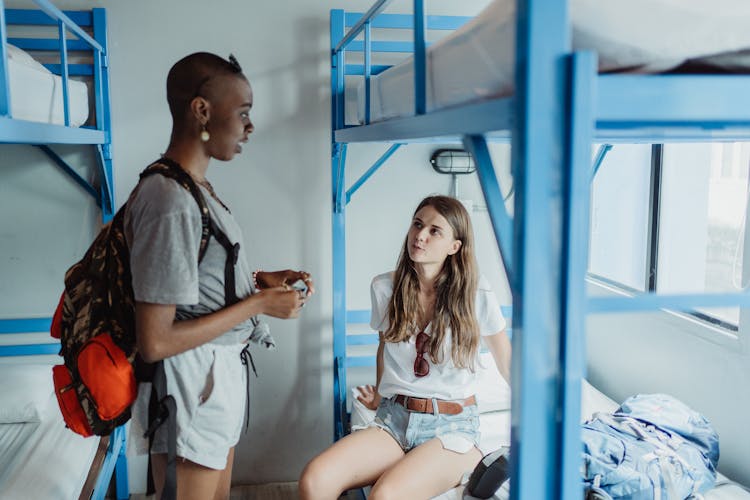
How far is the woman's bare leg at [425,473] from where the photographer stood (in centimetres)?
197

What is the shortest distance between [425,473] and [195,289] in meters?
1.01

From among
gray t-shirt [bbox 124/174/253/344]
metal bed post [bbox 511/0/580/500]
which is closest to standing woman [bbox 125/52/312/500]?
gray t-shirt [bbox 124/174/253/344]

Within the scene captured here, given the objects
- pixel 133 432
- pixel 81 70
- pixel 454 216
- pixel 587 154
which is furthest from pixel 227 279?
pixel 81 70

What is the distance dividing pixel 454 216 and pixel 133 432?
127cm

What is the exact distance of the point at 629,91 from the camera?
93 cm

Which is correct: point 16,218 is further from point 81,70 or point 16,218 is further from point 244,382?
point 244,382

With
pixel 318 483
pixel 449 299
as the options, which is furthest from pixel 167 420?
pixel 449 299

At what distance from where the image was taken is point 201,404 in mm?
1501

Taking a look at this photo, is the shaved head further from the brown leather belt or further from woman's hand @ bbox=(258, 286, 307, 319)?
the brown leather belt

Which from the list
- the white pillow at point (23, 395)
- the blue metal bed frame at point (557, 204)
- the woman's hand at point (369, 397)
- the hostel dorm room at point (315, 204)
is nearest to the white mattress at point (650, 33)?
the blue metal bed frame at point (557, 204)

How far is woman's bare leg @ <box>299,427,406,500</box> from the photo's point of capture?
2047 millimetres

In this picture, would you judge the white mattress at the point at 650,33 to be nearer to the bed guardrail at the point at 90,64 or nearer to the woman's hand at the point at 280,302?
the woman's hand at the point at 280,302

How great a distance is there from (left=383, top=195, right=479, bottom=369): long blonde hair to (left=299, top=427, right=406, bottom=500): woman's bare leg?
32 cm

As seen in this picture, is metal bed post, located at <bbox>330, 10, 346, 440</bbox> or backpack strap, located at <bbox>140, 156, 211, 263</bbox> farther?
metal bed post, located at <bbox>330, 10, 346, 440</bbox>
